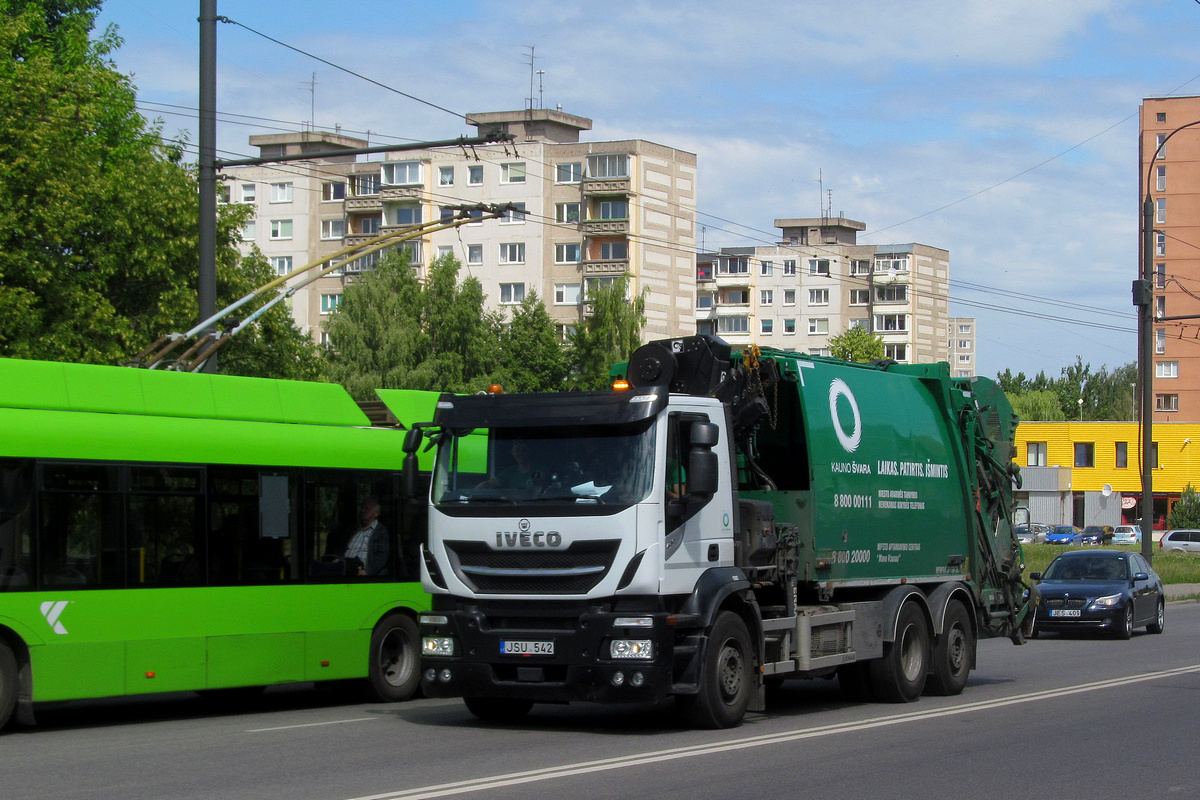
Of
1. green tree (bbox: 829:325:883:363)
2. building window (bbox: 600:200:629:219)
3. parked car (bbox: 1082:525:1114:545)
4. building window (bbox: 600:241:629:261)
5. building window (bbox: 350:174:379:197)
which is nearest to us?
parked car (bbox: 1082:525:1114:545)

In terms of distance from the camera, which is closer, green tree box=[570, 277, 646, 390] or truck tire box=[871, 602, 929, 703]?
truck tire box=[871, 602, 929, 703]

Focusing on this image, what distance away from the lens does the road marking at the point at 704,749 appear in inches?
319

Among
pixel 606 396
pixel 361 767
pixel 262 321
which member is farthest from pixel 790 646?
pixel 262 321

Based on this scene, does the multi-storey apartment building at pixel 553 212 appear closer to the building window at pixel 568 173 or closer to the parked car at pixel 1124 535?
the building window at pixel 568 173

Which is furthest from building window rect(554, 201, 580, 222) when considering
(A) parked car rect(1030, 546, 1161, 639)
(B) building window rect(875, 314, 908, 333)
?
(A) parked car rect(1030, 546, 1161, 639)

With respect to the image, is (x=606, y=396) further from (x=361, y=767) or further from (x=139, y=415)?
(x=139, y=415)

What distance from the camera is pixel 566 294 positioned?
75812 mm

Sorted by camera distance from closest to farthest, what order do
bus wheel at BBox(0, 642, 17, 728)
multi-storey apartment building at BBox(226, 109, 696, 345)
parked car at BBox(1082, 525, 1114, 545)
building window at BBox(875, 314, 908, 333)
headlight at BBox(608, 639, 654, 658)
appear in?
headlight at BBox(608, 639, 654, 658), bus wheel at BBox(0, 642, 17, 728), parked car at BBox(1082, 525, 1114, 545), multi-storey apartment building at BBox(226, 109, 696, 345), building window at BBox(875, 314, 908, 333)

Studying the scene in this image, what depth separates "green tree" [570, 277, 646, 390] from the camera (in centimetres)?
6281

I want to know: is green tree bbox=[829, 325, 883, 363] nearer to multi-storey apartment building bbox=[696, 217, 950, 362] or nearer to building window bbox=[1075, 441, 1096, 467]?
building window bbox=[1075, 441, 1096, 467]

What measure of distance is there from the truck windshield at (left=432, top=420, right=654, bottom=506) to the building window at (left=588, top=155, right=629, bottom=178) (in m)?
63.3

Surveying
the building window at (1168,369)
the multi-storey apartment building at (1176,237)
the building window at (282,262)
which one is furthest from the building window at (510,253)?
the building window at (1168,369)

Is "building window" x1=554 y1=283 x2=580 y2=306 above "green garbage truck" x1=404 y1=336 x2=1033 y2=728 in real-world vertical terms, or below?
above

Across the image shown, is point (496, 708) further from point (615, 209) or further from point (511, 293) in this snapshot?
point (511, 293)
